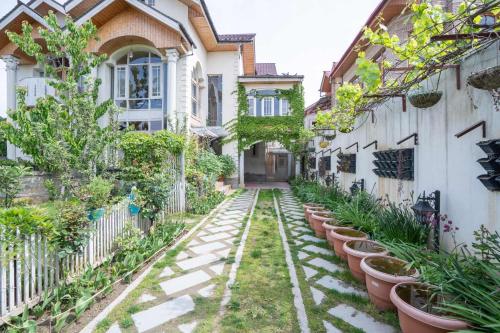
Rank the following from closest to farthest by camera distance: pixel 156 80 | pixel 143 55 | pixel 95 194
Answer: pixel 95 194 < pixel 156 80 < pixel 143 55

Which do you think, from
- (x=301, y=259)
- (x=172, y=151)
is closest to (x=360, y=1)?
(x=301, y=259)

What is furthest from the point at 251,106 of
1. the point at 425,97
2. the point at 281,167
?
the point at 425,97

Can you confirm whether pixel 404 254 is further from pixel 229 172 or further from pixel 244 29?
pixel 244 29

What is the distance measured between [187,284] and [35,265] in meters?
1.87

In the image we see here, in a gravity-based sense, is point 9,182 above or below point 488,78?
below

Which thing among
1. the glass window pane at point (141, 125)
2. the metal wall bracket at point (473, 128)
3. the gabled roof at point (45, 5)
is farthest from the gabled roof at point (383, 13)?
the gabled roof at point (45, 5)

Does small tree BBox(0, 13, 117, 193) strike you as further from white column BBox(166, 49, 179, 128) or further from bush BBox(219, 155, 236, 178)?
bush BBox(219, 155, 236, 178)

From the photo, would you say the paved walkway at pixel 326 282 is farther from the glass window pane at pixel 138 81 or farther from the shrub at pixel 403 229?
the glass window pane at pixel 138 81

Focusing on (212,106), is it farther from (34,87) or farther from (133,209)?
(133,209)

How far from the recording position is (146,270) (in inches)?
169

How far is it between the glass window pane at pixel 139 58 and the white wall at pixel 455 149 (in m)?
11.4

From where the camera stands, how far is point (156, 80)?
12.4m

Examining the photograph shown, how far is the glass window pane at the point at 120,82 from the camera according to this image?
1260 centimetres

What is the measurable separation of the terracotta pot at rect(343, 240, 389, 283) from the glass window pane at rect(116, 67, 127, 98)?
40.8 ft
